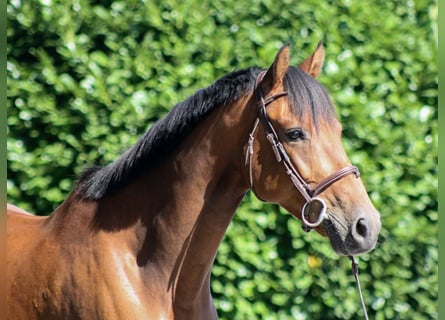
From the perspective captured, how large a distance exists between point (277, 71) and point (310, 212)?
1.51 feet

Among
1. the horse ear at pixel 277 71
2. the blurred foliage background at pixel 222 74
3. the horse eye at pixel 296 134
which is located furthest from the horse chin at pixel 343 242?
the blurred foliage background at pixel 222 74

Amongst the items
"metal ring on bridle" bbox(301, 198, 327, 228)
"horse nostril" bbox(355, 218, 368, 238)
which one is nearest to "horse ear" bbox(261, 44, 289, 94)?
"metal ring on bridle" bbox(301, 198, 327, 228)

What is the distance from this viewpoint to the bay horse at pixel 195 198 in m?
2.38

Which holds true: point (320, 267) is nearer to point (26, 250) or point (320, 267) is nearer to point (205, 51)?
point (205, 51)

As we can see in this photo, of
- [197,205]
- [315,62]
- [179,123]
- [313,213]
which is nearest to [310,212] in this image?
[313,213]

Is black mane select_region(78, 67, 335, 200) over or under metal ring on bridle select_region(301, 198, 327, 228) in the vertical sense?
over

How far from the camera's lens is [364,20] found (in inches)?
184

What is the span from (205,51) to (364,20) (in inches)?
39.7

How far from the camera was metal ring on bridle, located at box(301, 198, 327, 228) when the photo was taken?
7.66 ft

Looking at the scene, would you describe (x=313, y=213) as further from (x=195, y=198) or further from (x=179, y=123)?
(x=179, y=123)

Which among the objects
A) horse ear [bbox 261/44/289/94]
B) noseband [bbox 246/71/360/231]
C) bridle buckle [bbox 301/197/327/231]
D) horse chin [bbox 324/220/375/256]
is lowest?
horse chin [bbox 324/220/375/256]

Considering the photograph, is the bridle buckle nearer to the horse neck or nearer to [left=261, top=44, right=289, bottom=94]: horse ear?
the horse neck

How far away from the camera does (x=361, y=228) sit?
7.55ft

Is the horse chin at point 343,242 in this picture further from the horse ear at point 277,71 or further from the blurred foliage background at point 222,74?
the blurred foliage background at point 222,74
